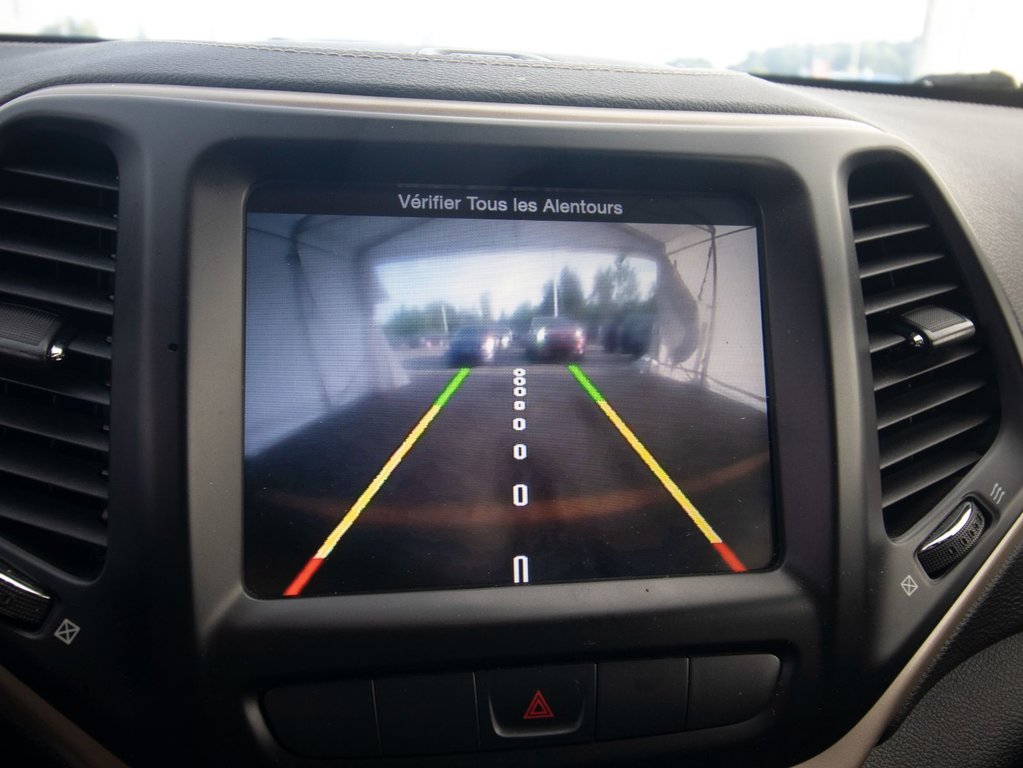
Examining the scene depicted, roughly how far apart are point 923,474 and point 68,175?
67.3 inches

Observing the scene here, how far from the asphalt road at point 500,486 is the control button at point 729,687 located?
0.59ft

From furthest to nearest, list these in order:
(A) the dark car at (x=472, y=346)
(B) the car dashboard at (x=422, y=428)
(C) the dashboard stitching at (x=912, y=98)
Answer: (C) the dashboard stitching at (x=912, y=98), (A) the dark car at (x=472, y=346), (B) the car dashboard at (x=422, y=428)

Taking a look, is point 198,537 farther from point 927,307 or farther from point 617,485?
point 927,307

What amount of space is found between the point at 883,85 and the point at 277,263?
2.24 metres

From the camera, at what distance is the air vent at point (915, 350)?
1.61 metres

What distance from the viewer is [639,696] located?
4.84 feet

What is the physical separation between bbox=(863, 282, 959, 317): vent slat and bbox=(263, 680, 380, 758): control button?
1.19 metres

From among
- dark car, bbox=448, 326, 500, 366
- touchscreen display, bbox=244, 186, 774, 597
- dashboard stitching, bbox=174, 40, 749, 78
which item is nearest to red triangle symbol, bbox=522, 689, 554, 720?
touchscreen display, bbox=244, 186, 774, 597

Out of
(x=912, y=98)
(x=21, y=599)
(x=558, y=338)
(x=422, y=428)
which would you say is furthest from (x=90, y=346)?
(x=912, y=98)

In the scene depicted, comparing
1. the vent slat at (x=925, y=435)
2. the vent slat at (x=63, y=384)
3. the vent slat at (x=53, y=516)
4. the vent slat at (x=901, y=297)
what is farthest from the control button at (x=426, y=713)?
the vent slat at (x=901, y=297)

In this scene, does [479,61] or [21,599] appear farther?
[479,61]

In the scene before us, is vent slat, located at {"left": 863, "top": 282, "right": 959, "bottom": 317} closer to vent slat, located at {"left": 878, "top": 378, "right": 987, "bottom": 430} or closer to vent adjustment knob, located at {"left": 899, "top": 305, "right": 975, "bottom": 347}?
vent adjustment knob, located at {"left": 899, "top": 305, "right": 975, "bottom": 347}

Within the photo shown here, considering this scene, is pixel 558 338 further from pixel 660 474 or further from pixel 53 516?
pixel 53 516

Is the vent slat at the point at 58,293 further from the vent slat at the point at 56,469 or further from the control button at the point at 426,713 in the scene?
the control button at the point at 426,713
